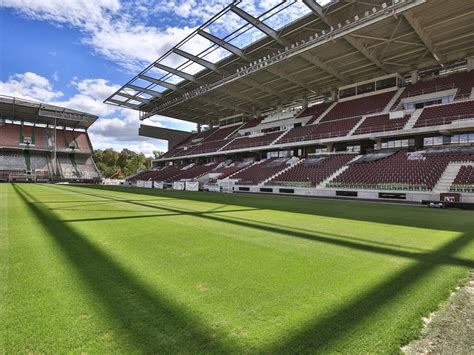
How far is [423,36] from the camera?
22859mm

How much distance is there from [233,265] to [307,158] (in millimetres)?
28049

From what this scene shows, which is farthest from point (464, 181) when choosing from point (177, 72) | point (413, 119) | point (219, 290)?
point (177, 72)

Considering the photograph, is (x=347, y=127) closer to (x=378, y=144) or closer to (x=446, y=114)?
(x=378, y=144)

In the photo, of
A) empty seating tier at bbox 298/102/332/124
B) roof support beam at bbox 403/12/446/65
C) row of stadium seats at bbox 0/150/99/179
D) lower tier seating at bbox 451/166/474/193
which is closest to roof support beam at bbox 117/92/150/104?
row of stadium seats at bbox 0/150/99/179

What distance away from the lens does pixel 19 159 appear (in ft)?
172

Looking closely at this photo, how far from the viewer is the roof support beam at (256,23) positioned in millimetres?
22694

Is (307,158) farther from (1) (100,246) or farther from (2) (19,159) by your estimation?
(2) (19,159)

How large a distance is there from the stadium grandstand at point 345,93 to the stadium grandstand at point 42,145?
19.4 meters

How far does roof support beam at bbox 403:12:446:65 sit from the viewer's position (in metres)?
20.7

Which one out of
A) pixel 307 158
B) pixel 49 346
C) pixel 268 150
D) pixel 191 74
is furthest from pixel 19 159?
pixel 49 346

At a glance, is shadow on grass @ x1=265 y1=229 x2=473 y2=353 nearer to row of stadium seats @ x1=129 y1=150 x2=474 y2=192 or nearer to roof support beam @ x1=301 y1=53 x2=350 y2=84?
row of stadium seats @ x1=129 y1=150 x2=474 y2=192

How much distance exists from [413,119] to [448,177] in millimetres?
8309

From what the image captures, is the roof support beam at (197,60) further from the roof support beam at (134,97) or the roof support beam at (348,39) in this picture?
the roof support beam at (134,97)

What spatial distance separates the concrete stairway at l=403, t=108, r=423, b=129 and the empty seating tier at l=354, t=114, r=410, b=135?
1.18 feet
